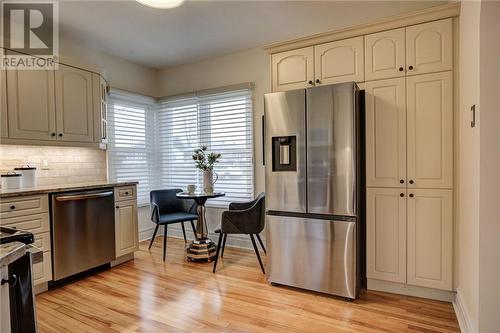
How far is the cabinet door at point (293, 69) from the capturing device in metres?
2.91

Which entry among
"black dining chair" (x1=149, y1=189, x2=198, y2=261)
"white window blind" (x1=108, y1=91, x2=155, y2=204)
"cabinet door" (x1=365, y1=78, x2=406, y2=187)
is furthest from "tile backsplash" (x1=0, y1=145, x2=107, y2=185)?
"cabinet door" (x1=365, y1=78, x2=406, y2=187)

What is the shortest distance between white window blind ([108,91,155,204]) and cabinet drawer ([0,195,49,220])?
1361 mm

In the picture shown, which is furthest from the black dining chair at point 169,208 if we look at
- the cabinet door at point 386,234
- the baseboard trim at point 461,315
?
the baseboard trim at point 461,315

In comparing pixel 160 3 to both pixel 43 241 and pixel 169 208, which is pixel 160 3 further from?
pixel 169 208

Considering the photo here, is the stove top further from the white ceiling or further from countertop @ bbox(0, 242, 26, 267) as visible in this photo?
the white ceiling

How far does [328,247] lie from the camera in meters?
2.54

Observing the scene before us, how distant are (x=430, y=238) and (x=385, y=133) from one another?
96cm

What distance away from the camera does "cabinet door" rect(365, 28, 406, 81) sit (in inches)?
100.0

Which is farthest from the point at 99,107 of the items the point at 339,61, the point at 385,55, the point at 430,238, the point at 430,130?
the point at 430,238

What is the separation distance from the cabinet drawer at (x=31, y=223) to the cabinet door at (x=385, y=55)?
3208 mm

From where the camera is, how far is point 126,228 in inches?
136

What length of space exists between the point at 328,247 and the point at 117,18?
121 inches
